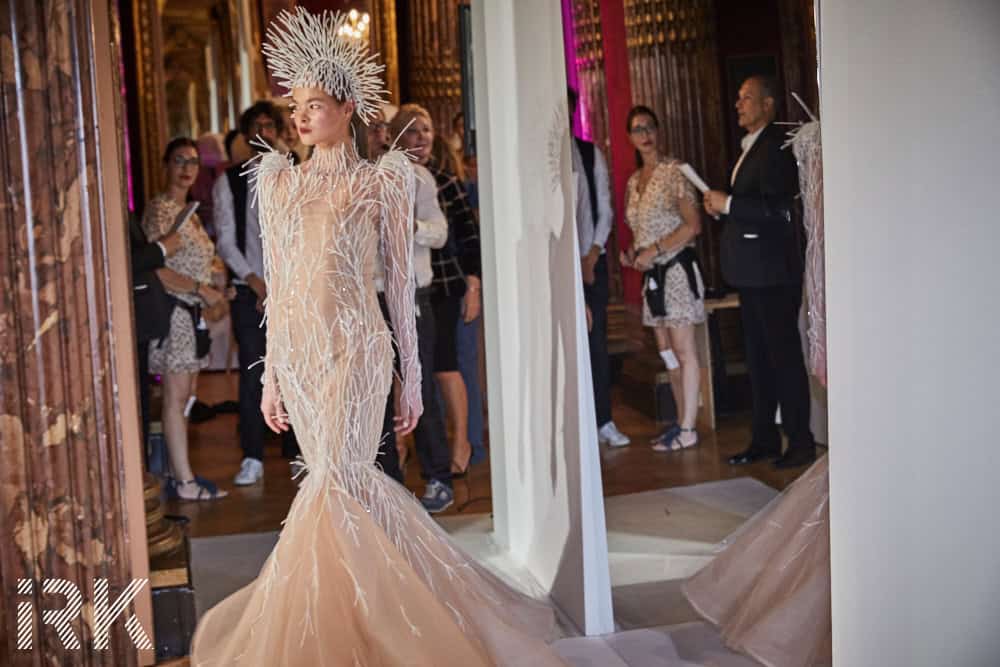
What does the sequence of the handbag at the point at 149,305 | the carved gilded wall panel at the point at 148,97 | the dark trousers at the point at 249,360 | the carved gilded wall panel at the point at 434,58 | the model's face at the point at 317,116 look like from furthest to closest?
the carved gilded wall panel at the point at 148,97
the carved gilded wall panel at the point at 434,58
the dark trousers at the point at 249,360
the handbag at the point at 149,305
the model's face at the point at 317,116

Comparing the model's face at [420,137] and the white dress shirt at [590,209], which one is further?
the model's face at [420,137]

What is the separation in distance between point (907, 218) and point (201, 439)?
6.44 meters

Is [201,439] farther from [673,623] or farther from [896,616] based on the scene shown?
[896,616]

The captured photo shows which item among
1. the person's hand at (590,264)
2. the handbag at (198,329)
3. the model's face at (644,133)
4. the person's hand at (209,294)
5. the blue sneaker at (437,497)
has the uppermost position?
the model's face at (644,133)

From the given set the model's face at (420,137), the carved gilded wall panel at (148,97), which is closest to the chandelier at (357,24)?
the carved gilded wall panel at (148,97)

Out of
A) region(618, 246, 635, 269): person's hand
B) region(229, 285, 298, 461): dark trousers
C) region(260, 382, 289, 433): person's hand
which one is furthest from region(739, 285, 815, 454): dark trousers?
region(229, 285, 298, 461): dark trousers

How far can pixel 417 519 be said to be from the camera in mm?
3758

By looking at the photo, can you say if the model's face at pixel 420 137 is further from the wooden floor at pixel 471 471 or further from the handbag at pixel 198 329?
the wooden floor at pixel 471 471

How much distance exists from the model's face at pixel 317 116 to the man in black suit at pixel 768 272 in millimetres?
1137

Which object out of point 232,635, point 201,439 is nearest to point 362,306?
point 232,635

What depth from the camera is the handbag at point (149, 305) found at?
5.20 metres

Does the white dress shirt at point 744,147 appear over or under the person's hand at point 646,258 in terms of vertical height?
over

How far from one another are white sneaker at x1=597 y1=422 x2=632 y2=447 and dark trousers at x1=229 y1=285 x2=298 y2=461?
2709 millimetres

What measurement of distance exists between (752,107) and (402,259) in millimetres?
1098
